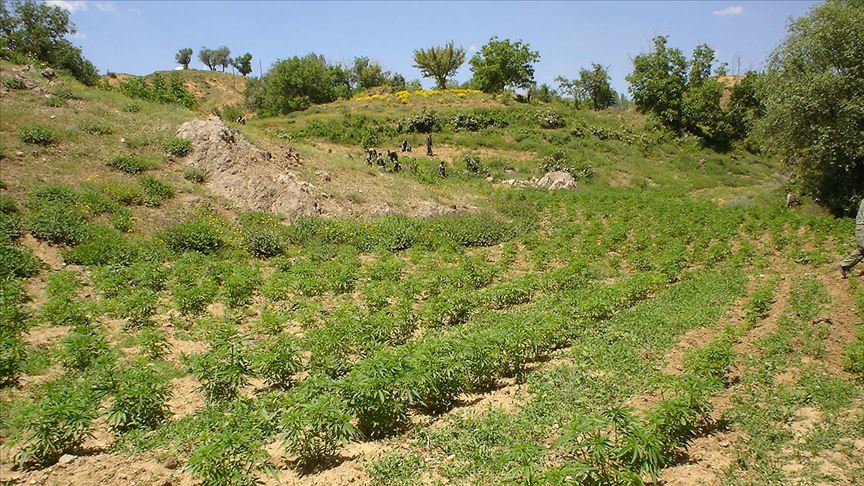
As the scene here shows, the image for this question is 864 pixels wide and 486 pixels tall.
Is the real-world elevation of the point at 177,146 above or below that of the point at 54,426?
above

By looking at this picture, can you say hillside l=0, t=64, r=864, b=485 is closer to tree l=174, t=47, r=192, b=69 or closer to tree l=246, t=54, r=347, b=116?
tree l=246, t=54, r=347, b=116

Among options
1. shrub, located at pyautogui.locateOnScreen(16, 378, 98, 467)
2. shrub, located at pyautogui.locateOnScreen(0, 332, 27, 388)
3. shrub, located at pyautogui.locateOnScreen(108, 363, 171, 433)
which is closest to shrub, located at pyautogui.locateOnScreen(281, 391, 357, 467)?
shrub, located at pyautogui.locateOnScreen(108, 363, 171, 433)

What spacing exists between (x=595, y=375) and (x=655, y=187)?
27653 millimetres

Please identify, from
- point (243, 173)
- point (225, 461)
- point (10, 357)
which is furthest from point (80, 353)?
point (243, 173)

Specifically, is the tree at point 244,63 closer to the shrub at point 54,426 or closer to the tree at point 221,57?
the tree at point 221,57

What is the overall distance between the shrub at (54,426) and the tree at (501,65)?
53.9m

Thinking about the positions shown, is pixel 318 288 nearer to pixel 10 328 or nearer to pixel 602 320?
pixel 10 328

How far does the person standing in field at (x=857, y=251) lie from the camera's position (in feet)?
37.0

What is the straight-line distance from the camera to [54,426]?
18.7 ft

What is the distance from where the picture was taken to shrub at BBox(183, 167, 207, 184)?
19.4 meters

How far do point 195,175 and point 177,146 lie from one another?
204 cm

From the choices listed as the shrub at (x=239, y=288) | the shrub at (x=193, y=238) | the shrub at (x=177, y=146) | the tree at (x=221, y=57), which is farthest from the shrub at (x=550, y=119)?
the tree at (x=221, y=57)

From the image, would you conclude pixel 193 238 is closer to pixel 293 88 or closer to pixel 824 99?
pixel 824 99

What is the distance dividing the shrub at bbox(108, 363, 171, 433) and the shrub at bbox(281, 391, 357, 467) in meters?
2.09
